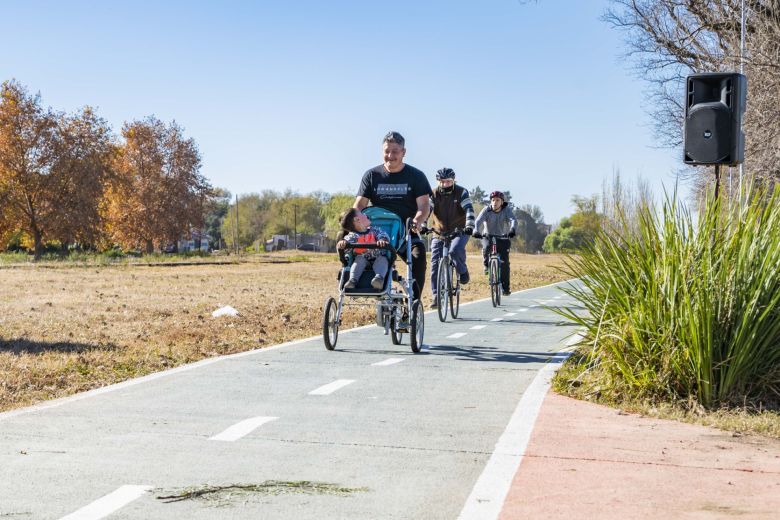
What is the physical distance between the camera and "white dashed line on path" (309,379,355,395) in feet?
23.7

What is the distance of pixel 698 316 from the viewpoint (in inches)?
261

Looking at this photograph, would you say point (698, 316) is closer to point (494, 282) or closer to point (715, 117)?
point (715, 117)

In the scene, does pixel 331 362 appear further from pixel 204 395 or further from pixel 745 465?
pixel 745 465

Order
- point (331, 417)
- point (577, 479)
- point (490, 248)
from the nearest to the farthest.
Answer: point (577, 479)
point (331, 417)
point (490, 248)

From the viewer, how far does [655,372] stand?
6836mm

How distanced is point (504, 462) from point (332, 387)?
2.65 m

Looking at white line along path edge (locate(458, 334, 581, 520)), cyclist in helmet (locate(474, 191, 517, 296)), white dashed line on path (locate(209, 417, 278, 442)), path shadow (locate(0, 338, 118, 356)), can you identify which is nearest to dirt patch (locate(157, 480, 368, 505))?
white line along path edge (locate(458, 334, 581, 520))

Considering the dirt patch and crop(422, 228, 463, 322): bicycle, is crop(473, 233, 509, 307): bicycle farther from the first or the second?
the dirt patch

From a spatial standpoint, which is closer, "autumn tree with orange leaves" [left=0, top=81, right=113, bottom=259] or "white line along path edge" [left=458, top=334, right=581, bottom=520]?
"white line along path edge" [left=458, top=334, right=581, bottom=520]

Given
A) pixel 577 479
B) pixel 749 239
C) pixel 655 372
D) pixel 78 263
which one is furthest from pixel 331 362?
pixel 78 263

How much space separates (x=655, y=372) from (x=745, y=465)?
1.83 meters

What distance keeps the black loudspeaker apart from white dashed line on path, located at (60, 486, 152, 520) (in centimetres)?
607

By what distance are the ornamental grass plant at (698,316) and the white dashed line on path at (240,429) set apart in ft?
8.23

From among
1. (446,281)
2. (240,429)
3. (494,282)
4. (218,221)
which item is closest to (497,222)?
(494,282)
